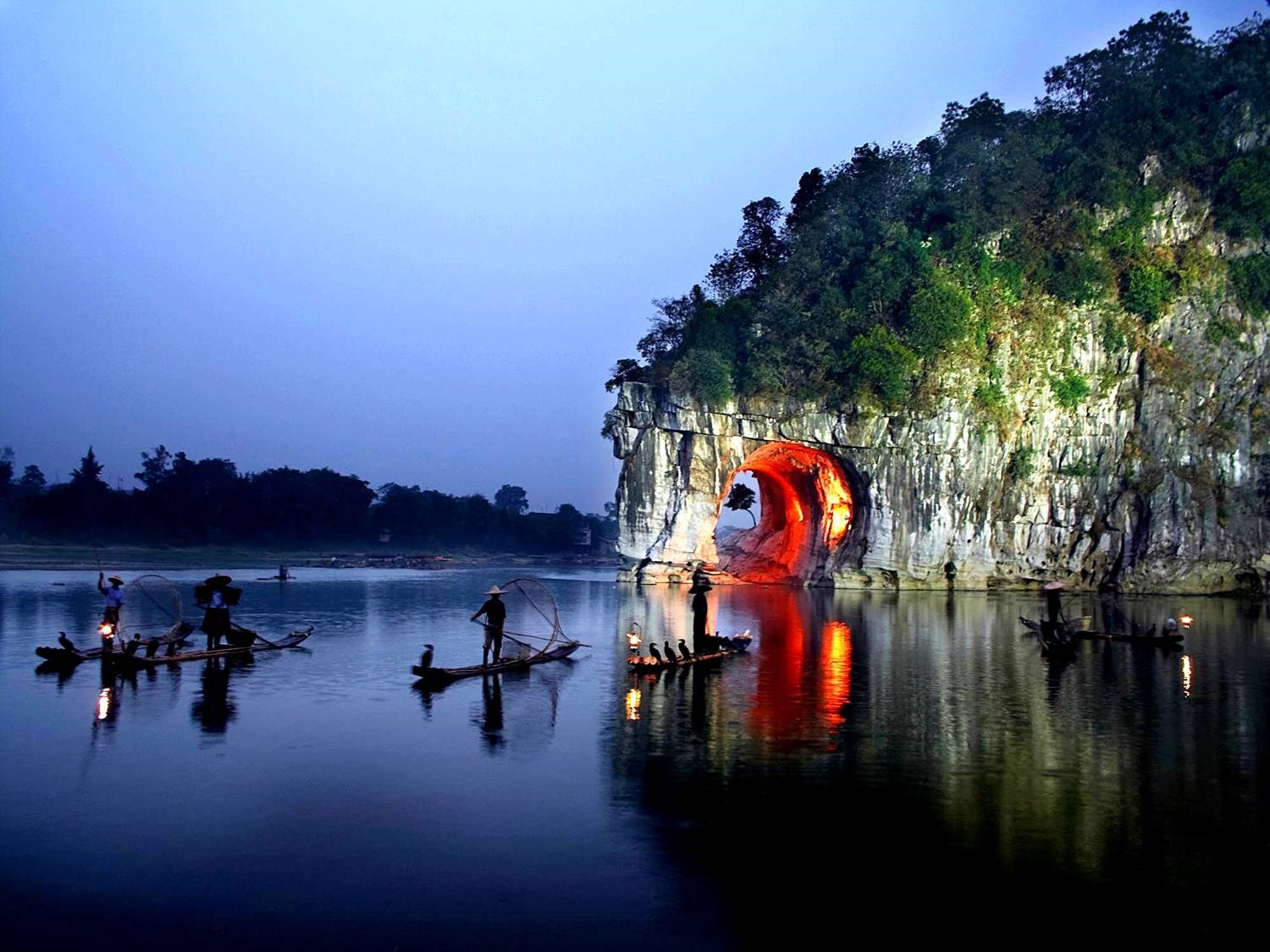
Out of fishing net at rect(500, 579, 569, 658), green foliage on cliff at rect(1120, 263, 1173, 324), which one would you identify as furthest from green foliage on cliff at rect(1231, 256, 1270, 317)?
fishing net at rect(500, 579, 569, 658)

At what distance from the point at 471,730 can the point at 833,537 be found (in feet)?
146

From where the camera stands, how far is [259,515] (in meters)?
87.9

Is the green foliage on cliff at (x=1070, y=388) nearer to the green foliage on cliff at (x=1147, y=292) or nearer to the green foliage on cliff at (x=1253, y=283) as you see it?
the green foliage on cliff at (x=1147, y=292)

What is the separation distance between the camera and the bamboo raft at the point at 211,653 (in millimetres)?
18109

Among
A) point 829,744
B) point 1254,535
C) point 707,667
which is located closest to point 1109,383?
point 1254,535

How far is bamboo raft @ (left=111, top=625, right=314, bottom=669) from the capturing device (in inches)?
713

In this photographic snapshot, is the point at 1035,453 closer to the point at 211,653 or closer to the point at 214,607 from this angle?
the point at 214,607

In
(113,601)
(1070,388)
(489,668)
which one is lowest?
(489,668)

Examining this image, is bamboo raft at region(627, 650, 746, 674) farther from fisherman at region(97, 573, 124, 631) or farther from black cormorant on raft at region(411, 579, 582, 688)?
fisherman at region(97, 573, 124, 631)

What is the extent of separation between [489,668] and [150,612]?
16.3 m

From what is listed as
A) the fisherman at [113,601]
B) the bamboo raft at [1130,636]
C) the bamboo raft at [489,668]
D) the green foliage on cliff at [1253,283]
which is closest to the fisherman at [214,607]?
the fisherman at [113,601]

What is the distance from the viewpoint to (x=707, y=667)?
1972cm

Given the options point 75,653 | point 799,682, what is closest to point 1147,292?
point 799,682

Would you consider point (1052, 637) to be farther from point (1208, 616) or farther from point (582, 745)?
point (1208, 616)
